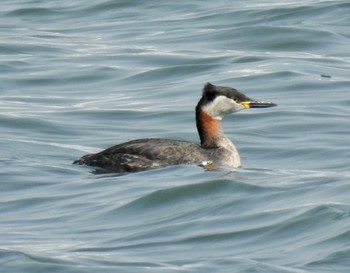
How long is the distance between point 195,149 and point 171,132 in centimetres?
223

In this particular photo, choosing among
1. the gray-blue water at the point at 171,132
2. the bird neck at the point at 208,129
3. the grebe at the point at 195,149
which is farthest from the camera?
the bird neck at the point at 208,129

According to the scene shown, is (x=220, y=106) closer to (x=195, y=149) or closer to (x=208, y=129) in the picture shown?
(x=208, y=129)

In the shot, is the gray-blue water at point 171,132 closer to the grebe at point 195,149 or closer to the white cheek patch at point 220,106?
the grebe at point 195,149

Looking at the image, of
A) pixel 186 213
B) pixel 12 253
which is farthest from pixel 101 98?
pixel 12 253

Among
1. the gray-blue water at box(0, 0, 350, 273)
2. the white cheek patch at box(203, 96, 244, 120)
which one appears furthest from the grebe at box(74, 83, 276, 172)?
the gray-blue water at box(0, 0, 350, 273)

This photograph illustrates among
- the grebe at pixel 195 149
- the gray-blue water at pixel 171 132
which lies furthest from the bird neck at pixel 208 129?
the gray-blue water at pixel 171 132

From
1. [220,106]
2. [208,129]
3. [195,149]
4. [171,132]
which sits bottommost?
[171,132]

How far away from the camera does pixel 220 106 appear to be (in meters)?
15.8

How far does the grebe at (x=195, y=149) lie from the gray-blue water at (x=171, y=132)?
0.17 metres

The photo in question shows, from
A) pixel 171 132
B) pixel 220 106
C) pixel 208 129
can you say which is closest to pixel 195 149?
pixel 208 129

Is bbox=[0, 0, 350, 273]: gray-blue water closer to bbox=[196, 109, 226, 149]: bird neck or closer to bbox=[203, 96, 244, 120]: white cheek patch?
bbox=[196, 109, 226, 149]: bird neck

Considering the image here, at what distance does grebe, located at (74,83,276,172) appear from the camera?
15125mm

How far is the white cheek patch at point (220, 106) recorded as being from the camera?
15797mm

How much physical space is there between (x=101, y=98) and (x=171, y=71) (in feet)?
5.98
